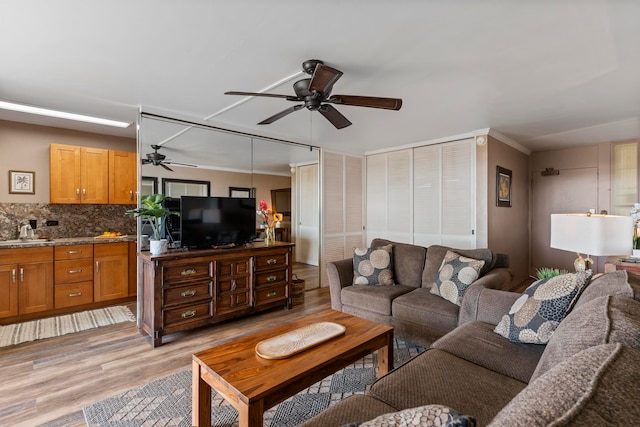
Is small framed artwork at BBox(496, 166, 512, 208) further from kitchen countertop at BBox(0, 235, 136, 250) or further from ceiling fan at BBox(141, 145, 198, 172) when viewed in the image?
kitchen countertop at BBox(0, 235, 136, 250)

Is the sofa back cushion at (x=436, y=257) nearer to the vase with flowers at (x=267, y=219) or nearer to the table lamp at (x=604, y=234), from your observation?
the table lamp at (x=604, y=234)

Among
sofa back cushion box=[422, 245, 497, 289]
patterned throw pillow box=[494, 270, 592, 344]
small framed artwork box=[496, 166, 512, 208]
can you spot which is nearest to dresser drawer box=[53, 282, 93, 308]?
sofa back cushion box=[422, 245, 497, 289]

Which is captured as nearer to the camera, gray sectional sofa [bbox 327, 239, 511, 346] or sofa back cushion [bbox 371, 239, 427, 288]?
gray sectional sofa [bbox 327, 239, 511, 346]

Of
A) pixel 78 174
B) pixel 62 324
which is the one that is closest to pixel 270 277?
pixel 62 324

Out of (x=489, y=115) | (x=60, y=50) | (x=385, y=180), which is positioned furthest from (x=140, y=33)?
(x=385, y=180)

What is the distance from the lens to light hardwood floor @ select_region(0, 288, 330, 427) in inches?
79.1

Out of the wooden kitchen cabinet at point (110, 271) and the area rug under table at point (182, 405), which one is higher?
the wooden kitchen cabinet at point (110, 271)

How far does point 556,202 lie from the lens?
18.4 ft

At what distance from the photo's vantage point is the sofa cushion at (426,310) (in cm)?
257

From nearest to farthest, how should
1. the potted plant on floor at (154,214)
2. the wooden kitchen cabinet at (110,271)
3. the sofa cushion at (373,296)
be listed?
the sofa cushion at (373,296) < the potted plant on floor at (154,214) < the wooden kitchen cabinet at (110,271)

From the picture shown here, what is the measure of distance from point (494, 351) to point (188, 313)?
2.77 meters

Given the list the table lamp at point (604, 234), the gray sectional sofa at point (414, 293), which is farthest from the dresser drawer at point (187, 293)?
the table lamp at point (604, 234)

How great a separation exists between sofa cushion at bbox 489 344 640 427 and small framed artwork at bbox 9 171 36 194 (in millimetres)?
5453

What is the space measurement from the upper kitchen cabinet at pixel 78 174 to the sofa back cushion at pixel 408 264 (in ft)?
13.6
